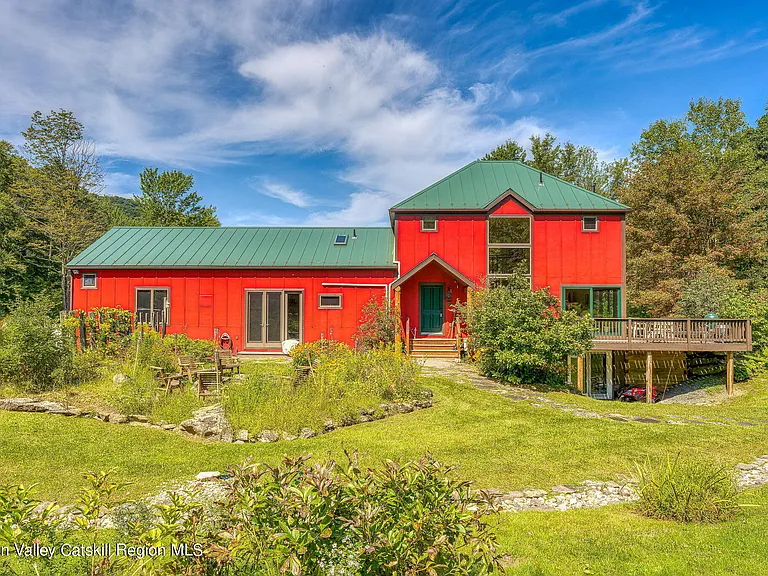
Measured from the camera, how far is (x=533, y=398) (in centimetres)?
1091

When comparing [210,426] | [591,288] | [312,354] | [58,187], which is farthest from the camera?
[58,187]

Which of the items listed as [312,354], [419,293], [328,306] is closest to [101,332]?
[312,354]

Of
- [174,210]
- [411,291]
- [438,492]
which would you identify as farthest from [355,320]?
[174,210]

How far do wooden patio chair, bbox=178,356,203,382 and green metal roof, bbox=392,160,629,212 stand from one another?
9533 millimetres

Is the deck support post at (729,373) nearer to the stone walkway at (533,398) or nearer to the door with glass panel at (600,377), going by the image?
the stone walkway at (533,398)

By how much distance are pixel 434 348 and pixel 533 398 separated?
5.67 metres

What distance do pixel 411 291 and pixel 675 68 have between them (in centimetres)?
1457

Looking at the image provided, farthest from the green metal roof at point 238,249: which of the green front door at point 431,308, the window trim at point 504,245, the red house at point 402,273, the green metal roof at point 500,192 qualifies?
the window trim at point 504,245

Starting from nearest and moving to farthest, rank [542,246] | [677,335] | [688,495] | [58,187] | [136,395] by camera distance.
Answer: [688,495] → [136,395] → [677,335] → [542,246] → [58,187]

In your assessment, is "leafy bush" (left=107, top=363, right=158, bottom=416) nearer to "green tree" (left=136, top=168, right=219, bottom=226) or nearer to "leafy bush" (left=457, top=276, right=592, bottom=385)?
Result: "leafy bush" (left=457, top=276, right=592, bottom=385)

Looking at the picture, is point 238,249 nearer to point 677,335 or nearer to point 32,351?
point 32,351

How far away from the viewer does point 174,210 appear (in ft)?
114

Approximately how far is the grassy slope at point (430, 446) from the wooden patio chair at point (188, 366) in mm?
1952

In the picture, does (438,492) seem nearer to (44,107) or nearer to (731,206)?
(731,206)
